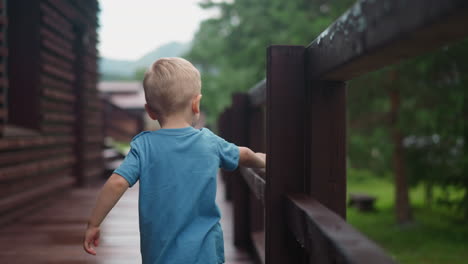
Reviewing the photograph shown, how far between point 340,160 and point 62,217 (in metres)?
4.03

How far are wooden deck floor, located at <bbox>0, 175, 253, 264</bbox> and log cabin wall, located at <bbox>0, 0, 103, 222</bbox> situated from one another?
0.91 feet

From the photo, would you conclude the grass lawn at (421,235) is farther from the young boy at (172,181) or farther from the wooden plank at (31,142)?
the young boy at (172,181)

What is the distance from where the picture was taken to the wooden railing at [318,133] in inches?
39.8

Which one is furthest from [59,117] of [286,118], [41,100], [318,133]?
[318,133]

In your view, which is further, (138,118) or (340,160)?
(138,118)

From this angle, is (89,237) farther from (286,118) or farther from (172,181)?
(286,118)

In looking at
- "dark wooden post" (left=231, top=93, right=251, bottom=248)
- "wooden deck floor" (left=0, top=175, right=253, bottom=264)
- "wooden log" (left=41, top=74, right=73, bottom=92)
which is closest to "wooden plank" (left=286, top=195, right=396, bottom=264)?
"wooden deck floor" (left=0, top=175, right=253, bottom=264)

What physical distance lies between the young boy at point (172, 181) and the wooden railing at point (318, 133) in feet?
0.77

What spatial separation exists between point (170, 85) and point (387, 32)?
102 cm

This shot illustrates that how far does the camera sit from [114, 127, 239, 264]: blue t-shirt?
5.84ft

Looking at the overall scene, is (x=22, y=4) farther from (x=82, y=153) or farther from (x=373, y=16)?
(x=373, y=16)

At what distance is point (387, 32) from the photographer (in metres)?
0.92

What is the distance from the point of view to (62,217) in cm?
500

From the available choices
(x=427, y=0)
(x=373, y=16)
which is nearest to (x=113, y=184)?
(x=373, y=16)
